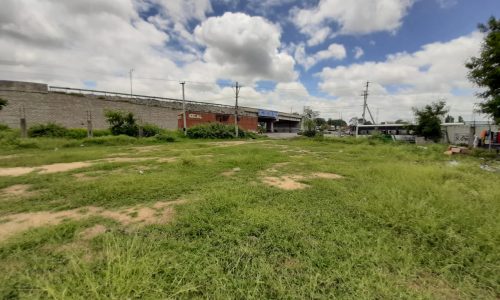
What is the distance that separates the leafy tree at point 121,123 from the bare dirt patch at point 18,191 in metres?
17.4

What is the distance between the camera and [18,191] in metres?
4.81

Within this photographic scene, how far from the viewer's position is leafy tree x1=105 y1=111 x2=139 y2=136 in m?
20.8

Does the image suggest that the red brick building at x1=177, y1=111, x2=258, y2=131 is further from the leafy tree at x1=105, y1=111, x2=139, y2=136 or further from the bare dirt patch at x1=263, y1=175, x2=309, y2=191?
the bare dirt patch at x1=263, y1=175, x2=309, y2=191

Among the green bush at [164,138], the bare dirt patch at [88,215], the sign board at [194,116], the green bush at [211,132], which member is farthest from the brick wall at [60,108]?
the bare dirt patch at [88,215]

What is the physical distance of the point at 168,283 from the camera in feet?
6.49

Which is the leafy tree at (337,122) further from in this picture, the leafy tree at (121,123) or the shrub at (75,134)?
the shrub at (75,134)

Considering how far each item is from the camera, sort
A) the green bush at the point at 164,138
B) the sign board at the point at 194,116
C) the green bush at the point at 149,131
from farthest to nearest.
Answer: the sign board at the point at 194,116 < the green bush at the point at 149,131 < the green bush at the point at 164,138

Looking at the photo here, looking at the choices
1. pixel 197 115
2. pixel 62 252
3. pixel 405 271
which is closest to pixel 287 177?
pixel 405 271

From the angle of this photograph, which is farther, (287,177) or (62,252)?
(287,177)

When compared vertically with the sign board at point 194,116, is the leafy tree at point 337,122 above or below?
above

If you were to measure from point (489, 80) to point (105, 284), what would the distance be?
19677 mm

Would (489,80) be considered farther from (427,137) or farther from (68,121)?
(68,121)

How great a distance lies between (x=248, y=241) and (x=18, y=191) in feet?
18.4

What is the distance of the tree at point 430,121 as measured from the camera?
77.2 ft
